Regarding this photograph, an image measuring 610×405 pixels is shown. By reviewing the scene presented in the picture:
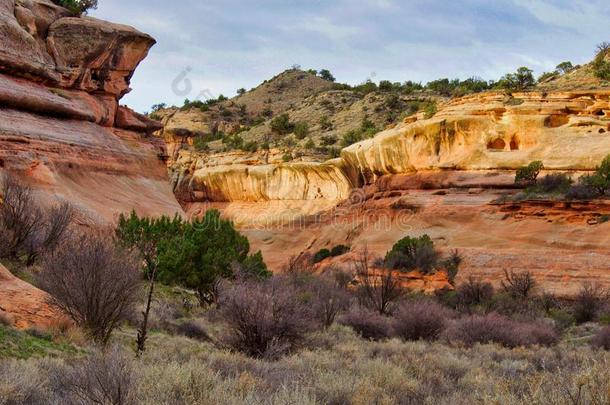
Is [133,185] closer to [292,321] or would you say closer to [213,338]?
[213,338]

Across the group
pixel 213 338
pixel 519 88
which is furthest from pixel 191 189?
pixel 213 338

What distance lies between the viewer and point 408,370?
9.68m

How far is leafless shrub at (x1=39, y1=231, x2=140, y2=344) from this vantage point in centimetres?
1096

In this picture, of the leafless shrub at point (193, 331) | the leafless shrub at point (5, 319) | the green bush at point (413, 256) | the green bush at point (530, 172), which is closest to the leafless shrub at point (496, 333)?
the leafless shrub at point (193, 331)

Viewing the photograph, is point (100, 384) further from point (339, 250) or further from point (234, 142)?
point (234, 142)

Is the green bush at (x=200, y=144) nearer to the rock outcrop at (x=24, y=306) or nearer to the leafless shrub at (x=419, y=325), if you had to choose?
the leafless shrub at (x=419, y=325)

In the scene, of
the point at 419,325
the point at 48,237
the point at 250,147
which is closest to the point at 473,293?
the point at 419,325

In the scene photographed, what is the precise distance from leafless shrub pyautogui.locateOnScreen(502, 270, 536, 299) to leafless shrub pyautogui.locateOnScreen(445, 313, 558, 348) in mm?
11533

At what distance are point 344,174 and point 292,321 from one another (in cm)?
3804

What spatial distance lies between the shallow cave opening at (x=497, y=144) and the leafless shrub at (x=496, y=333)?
25.1m

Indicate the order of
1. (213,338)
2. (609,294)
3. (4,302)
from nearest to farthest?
1. (4,302)
2. (213,338)
3. (609,294)

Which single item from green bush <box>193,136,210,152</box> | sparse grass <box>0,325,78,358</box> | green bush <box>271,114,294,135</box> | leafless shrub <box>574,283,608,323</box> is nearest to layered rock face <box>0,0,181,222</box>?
sparse grass <box>0,325,78,358</box>

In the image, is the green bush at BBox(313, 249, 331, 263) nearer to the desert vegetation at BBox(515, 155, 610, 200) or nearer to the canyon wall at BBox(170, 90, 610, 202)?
the canyon wall at BBox(170, 90, 610, 202)

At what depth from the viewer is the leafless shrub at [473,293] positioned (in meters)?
28.1
